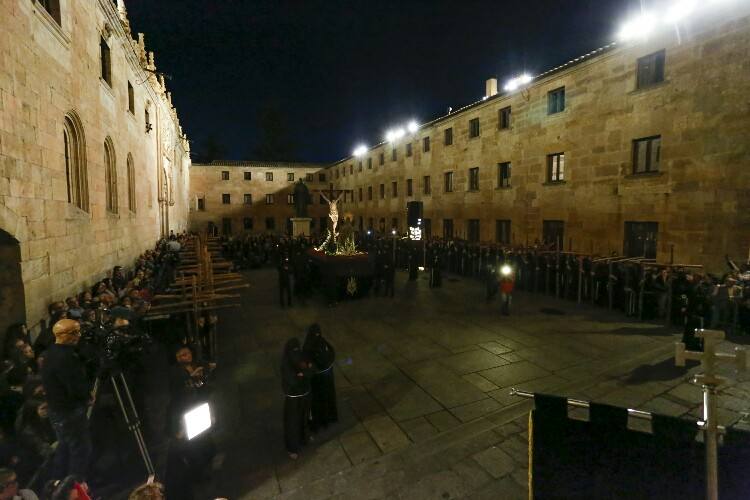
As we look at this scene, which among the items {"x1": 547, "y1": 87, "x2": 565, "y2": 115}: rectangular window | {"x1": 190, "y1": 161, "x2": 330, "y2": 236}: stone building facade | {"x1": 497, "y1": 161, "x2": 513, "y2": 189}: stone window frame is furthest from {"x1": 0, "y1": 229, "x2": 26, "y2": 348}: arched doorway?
{"x1": 190, "y1": 161, "x2": 330, "y2": 236}: stone building facade

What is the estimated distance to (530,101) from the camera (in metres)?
19.3

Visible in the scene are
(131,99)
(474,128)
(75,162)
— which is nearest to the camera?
(75,162)

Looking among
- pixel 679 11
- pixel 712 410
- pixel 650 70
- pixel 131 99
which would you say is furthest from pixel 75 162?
pixel 679 11

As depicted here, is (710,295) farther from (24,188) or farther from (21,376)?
(24,188)

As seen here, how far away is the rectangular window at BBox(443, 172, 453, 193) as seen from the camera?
85.1 ft

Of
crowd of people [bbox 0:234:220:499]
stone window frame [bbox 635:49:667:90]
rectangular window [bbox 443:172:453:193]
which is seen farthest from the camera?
rectangular window [bbox 443:172:453:193]

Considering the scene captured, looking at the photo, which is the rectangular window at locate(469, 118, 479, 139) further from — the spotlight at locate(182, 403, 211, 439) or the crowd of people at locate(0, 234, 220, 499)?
the spotlight at locate(182, 403, 211, 439)

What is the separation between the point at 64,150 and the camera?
340 inches

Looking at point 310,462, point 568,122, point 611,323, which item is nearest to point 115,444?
point 310,462

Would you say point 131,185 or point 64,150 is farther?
point 131,185

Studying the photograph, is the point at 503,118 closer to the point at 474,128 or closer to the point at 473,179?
the point at 474,128

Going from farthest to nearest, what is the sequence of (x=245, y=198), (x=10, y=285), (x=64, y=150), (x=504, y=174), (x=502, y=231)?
1. (x=245, y=198)
2. (x=504, y=174)
3. (x=502, y=231)
4. (x=64, y=150)
5. (x=10, y=285)

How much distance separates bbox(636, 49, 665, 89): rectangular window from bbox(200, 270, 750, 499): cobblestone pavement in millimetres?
9068

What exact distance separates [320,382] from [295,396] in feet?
1.75
